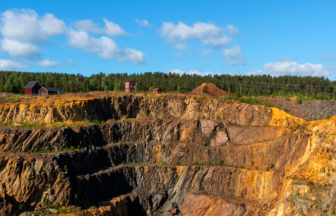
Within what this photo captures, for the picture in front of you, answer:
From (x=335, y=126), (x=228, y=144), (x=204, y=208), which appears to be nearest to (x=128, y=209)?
(x=204, y=208)

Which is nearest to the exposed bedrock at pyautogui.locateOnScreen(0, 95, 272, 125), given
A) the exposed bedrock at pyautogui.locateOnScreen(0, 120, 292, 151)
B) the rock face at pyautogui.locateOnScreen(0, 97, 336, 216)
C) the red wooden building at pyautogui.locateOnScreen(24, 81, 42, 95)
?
the rock face at pyautogui.locateOnScreen(0, 97, 336, 216)

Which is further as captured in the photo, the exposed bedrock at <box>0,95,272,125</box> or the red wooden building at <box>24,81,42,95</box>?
the red wooden building at <box>24,81,42,95</box>

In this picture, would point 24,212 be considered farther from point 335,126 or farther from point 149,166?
point 335,126

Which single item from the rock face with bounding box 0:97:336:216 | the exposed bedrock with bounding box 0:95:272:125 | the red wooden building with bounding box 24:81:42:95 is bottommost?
the rock face with bounding box 0:97:336:216

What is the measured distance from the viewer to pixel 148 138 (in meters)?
56.6

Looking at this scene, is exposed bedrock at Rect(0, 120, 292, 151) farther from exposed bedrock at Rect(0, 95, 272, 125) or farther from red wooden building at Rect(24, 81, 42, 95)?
red wooden building at Rect(24, 81, 42, 95)

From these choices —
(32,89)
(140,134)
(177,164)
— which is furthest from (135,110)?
(32,89)

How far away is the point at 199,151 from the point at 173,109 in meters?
12.6

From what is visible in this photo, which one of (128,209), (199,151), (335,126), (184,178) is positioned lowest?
(128,209)

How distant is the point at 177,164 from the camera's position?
52.7m

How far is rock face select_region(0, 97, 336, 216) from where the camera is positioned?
40625 mm

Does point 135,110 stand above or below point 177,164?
above

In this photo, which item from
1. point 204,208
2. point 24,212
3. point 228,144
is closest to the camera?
point 24,212

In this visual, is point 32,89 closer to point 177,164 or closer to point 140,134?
point 140,134
